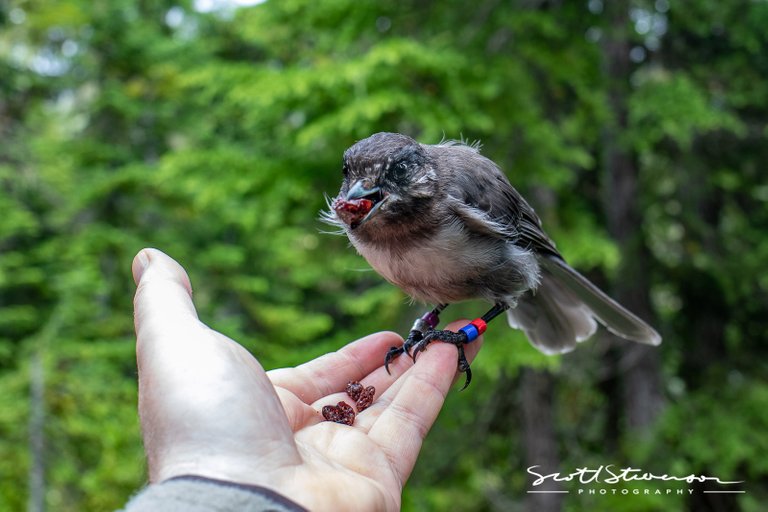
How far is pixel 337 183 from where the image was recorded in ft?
15.2

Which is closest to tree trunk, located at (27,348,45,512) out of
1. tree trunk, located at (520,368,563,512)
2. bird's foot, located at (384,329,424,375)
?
bird's foot, located at (384,329,424,375)

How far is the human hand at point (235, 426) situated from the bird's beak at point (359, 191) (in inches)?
29.2

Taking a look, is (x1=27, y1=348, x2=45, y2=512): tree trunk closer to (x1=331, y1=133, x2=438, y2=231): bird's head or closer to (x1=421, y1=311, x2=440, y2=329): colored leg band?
(x1=421, y1=311, x2=440, y2=329): colored leg band

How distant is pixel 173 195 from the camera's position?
8586 millimetres

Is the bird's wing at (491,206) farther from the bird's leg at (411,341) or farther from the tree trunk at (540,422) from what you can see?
the tree trunk at (540,422)

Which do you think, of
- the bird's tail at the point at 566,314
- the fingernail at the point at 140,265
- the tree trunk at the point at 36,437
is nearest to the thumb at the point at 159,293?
the fingernail at the point at 140,265

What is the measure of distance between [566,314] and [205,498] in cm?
256

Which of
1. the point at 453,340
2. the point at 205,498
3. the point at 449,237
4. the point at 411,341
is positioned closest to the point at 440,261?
the point at 449,237

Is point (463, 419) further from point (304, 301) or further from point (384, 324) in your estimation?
point (304, 301)

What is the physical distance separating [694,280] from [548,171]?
434cm

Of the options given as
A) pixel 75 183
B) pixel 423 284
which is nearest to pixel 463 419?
pixel 423 284

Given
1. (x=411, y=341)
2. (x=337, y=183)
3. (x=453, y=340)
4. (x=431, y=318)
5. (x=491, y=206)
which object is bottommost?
(x=453, y=340)

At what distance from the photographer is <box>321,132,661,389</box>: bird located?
2.79 m

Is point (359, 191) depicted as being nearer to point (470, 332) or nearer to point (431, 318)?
point (470, 332)
